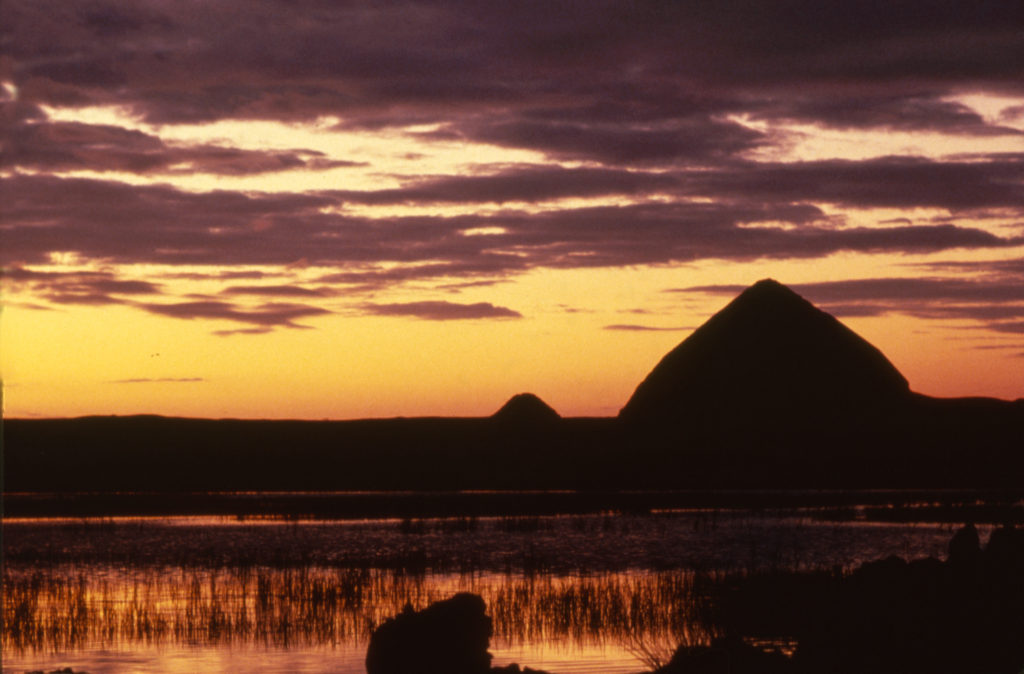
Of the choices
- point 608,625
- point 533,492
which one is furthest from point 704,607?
point 533,492

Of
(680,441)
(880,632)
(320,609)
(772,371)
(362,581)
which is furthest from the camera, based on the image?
(772,371)

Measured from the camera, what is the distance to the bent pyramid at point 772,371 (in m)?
182

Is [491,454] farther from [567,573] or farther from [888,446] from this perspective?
[567,573]

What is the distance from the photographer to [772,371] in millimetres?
185250

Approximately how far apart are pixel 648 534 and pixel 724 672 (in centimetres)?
3558

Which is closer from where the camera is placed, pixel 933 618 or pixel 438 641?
pixel 438 641

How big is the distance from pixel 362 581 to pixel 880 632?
53.7ft

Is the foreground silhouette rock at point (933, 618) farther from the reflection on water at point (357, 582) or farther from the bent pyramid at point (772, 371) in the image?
the bent pyramid at point (772, 371)

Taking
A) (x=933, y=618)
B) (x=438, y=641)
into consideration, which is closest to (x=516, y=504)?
(x=933, y=618)

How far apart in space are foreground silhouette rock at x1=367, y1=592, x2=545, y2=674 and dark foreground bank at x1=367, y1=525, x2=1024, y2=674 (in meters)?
0.01

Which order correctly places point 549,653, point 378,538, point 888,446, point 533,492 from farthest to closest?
point 888,446 < point 533,492 < point 378,538 < point 549,653

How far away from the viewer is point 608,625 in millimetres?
27938

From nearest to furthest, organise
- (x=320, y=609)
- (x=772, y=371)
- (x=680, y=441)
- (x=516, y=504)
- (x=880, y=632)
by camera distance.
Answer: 1. (x=880, y=632)
2. (x=320, y=609)
3. (x=516, y=504)
4. (x=680, y=441)
5. (x=772, y=371)

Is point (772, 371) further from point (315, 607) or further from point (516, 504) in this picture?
point (315, 607)
